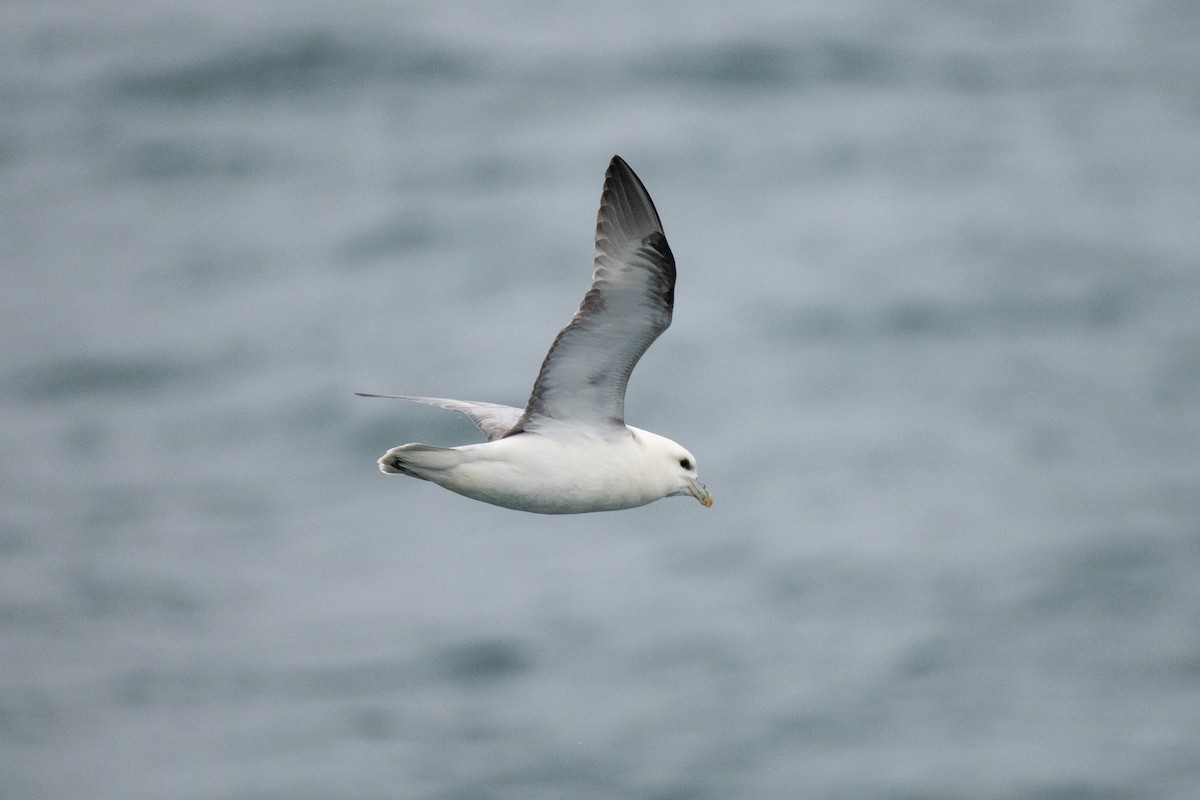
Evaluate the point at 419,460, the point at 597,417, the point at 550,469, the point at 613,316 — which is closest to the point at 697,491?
the point at 597,417

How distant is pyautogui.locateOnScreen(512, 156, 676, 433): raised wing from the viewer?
10445 millimetres

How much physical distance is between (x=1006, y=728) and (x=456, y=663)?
38.4 feet

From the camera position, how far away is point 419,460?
34.4 feet

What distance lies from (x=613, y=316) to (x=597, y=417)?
2.60 ft

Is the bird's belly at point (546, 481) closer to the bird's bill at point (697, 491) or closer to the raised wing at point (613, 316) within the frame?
the raised wing at point (613, 316)

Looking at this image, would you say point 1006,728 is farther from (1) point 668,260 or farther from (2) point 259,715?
(1) point 668,260

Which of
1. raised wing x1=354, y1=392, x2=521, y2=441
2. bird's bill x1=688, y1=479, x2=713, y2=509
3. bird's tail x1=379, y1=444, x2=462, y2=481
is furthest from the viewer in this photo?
raised wing x1=354, y1=392, x2=521, y2=441

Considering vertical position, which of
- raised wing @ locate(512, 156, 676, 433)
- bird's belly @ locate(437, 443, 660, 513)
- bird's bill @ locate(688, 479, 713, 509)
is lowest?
bird's belly @ locate(437, 443, 660, 513)

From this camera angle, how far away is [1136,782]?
104 feet

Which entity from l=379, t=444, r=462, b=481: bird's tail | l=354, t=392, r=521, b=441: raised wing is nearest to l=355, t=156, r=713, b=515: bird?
l=379, t=444, r=462, b=481: bird's tail

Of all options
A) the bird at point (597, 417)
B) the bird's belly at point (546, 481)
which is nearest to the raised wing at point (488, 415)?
the bird at point (597, 417)

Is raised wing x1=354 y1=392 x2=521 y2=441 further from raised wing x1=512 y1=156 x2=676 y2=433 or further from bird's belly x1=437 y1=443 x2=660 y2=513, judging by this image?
bird's belly x1=437 y1=443 x2=660 y2=513

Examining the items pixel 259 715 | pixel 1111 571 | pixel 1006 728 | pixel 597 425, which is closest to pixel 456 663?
pixel 259 715

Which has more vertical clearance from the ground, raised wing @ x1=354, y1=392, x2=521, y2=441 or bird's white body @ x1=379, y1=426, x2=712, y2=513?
raised wing @ x1=354, y1=392, x2=521, y2=441
